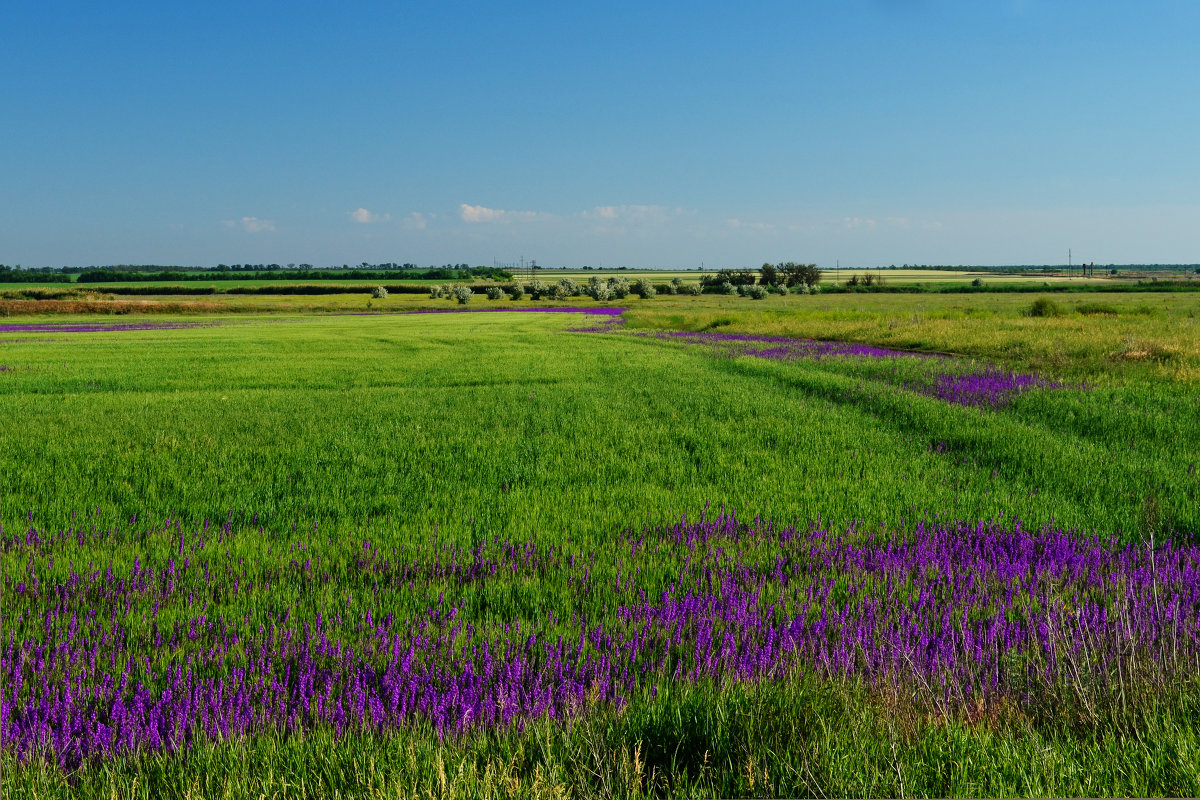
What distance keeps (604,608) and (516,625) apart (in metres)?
0.72

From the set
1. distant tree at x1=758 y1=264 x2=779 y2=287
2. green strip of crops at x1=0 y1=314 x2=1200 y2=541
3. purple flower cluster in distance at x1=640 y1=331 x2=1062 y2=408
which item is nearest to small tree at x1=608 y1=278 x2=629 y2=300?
distant tree at x1=758 y1=264 x2=779 y2=287

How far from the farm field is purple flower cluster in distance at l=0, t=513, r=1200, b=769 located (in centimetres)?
3

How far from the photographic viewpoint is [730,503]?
7281 mm

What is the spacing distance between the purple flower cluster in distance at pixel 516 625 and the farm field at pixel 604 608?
0.10 feet

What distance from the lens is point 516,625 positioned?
4109 mm

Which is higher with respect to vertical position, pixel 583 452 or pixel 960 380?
pixel 960 380

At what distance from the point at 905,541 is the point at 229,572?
584 cm

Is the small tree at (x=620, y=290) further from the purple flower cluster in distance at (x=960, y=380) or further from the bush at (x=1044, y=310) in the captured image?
the purple flower cluster in distance at (x=960, y=380)

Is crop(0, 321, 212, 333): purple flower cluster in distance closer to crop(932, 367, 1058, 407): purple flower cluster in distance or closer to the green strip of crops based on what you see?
the green strip of crops

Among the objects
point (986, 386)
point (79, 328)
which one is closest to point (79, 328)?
point (79, 328)

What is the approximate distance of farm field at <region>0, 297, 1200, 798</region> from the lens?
2779mm

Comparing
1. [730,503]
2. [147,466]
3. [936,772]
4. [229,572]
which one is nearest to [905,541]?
[730,503]

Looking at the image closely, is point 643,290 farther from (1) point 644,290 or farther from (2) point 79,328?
(2) point 79,328

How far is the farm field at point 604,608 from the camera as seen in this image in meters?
2.78
